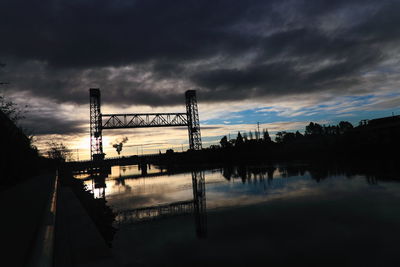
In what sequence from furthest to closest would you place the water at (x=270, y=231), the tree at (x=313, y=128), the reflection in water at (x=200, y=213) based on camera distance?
the tree at (x=313, y=128) < the reflection in water at (x=200, y=213) < the water at (x=270, y=231)

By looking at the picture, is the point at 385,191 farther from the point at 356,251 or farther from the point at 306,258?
the point at 306,258

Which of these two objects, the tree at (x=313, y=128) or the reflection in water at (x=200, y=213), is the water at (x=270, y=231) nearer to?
the reflection in water at (x=200, y=213)

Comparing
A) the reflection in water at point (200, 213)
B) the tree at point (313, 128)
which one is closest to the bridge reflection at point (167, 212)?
the reflection in water at point (200, 213)


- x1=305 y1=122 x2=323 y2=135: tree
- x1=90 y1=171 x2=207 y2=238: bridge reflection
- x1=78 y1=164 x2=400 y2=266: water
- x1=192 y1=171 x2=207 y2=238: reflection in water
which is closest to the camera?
x1=78 y1=164 x2=400 y2=266: water

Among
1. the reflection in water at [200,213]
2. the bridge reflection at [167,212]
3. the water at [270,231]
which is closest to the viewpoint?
the water at [270,231]

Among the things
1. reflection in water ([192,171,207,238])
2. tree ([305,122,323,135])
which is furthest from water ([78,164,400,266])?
tree ([305,122,323,135])

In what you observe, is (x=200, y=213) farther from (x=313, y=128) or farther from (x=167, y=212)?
(x=313, y=128)

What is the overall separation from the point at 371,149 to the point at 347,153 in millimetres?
4452

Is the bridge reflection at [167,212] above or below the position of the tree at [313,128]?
below

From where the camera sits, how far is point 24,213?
15.9 feet

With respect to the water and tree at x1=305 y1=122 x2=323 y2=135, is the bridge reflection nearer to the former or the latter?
the water

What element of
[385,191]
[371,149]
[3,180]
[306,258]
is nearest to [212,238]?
[306,258]

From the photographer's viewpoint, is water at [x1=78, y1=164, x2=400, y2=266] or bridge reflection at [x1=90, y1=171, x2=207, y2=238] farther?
bridge reflection at [x1=90, y1=171, x2=207, y2=238]

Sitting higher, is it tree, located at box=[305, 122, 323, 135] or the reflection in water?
tree, located at box=[305, 122, 323, 135]
